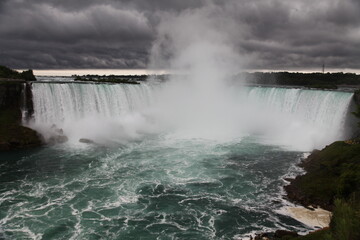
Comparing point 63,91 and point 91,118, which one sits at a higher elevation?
point 63,91

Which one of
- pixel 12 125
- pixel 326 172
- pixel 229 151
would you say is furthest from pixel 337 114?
pixel 12 125

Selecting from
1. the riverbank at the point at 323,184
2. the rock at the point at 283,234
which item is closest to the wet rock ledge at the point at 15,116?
the riverbank at the point at 323,184

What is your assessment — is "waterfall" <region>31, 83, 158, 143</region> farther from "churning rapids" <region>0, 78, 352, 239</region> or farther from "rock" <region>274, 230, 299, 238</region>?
"rock" <region>274, 230, 299, 238</region>

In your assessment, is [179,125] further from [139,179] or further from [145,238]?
[145,238]

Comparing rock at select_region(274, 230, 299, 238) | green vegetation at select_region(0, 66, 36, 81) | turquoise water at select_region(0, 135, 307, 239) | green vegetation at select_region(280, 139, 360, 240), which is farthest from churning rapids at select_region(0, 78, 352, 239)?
green vegetation at select_region(0, 66, 36, 81)

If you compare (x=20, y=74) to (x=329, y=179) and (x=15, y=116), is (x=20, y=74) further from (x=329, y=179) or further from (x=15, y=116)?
(x=329, y=179)

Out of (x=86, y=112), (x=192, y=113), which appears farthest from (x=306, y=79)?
(x=86, y=112)

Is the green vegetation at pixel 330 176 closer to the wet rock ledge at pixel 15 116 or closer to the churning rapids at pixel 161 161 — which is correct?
the churning rapids at pixel 161 161
